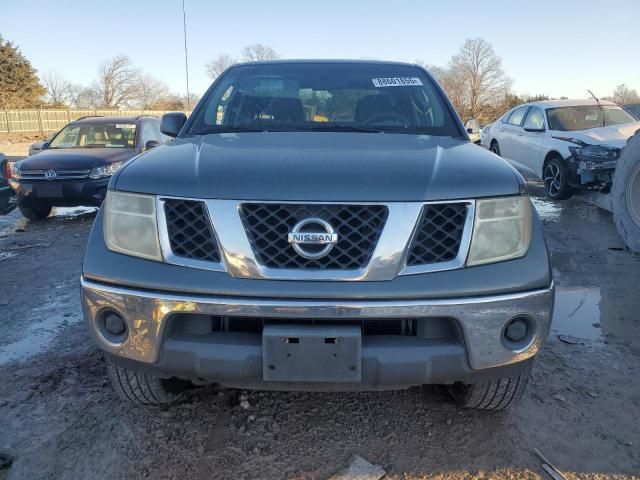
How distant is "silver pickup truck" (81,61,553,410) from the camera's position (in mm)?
1920

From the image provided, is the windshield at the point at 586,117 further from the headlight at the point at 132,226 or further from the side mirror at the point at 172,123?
the headlight at the point at 132,226

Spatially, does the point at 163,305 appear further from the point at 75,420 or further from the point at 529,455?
the point at 529,455

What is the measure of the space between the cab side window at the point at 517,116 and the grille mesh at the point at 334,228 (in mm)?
9072

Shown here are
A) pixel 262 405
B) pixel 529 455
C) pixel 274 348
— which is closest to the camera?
pixel 274 348

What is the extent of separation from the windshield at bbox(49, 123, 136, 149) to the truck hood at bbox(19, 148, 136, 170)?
0.47 m

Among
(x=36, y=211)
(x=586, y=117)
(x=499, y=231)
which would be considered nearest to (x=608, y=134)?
(x=586, y=117)

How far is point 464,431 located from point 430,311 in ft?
2.92

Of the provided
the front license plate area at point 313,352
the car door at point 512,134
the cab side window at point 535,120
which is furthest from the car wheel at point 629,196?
the car door at point 512,134

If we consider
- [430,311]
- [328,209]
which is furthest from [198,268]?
[430,311]

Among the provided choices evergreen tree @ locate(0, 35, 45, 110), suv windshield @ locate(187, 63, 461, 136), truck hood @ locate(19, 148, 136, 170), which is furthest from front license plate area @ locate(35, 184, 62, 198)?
evergreen tree @ locate(0, 35, 45, 110)

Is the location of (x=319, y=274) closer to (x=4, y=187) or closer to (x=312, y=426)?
(x=312, y=426)

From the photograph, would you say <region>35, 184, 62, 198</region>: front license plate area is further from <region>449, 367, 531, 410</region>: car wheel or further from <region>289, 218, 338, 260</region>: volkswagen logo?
<region>449, 367, 531, 410</region>: car wheel

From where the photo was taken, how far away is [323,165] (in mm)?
2115

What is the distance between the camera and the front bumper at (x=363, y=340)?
191cm
